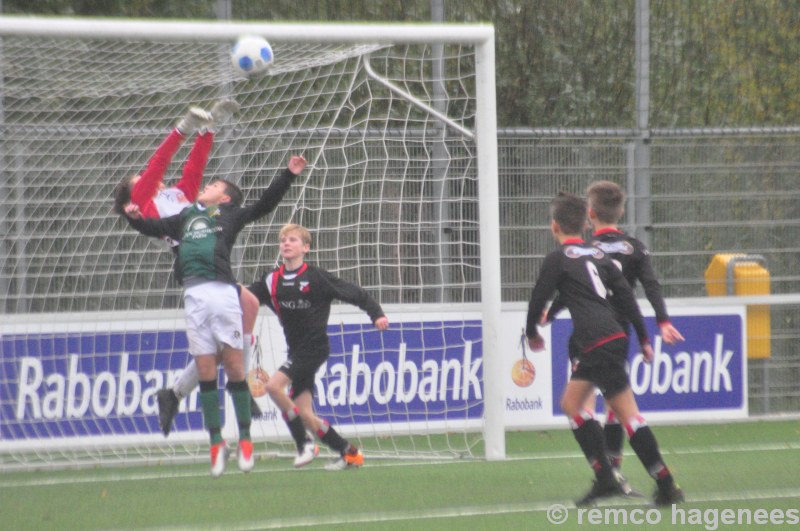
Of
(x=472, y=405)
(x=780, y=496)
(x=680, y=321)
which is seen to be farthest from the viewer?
(x=680, y=321)

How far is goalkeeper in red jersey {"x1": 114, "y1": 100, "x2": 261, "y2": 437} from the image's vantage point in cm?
712

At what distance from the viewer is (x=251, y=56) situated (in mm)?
6996

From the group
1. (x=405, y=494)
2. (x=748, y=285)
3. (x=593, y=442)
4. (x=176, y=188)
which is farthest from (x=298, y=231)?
(x=748, y=285)

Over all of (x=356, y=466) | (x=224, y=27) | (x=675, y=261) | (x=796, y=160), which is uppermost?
(x=224, y=27)

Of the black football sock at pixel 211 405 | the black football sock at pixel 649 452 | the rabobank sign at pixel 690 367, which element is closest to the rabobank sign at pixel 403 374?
the rabobank sign at pixel 690 367

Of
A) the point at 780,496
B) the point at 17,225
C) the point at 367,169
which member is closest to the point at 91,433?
the point at 17,225

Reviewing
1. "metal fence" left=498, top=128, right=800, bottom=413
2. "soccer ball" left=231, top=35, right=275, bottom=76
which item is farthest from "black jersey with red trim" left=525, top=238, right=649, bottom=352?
"metal fence" left=498, top=128, right=800, bottom=413

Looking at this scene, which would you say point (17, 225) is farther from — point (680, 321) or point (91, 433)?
point (680, 321)

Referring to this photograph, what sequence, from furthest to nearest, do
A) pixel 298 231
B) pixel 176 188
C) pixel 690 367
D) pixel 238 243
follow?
pixel 690 367 → pixel 238 243 → pixel 298 231 → pixel 176 188

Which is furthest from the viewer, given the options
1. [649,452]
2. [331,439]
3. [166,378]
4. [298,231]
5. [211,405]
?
[166,378]

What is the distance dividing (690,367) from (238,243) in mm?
3949

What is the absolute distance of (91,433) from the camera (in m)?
8.94

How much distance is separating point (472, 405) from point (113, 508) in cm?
370

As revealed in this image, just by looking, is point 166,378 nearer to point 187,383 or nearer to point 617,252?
point 187,383
